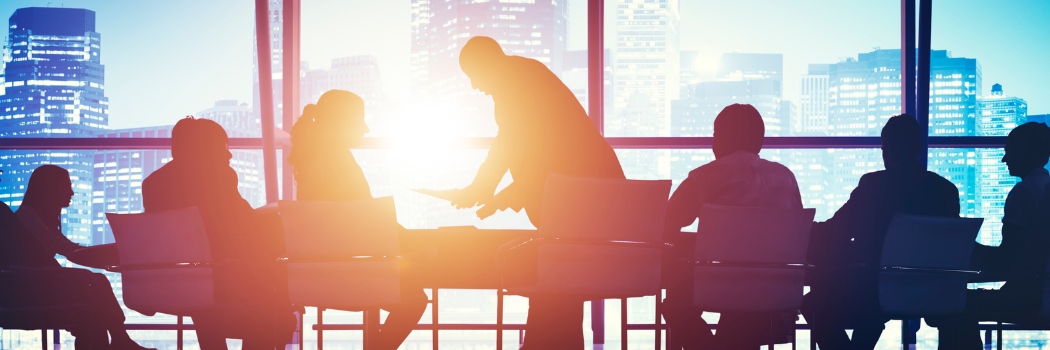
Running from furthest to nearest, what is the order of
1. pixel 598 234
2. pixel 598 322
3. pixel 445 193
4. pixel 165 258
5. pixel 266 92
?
1. pixel 266 92
2. pixel 598 322
3. pixel 445 193
4. pixel 165 258
5. pixel 598 234

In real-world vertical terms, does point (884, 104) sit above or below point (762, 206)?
above

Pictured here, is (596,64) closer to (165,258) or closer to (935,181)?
(935,181)

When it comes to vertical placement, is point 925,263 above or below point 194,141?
below

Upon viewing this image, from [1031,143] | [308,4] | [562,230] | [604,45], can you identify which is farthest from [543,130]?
[308,4]

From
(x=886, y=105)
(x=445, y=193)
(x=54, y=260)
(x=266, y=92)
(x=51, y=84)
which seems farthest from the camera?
(x=51, y=84)

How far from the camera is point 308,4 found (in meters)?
4.59

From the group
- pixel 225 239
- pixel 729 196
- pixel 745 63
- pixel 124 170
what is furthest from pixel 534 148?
pixel 124 170

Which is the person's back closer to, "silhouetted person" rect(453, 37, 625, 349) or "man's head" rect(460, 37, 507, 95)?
Answer: "silhouetted person" rect(453, 37, 625, 349)

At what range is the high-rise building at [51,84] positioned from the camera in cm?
437

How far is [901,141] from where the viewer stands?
266 cm

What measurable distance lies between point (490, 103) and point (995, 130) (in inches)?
129

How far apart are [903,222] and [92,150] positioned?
181 inches

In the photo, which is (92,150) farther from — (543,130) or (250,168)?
(543,130)

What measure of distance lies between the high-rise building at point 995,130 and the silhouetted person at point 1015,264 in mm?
1278
